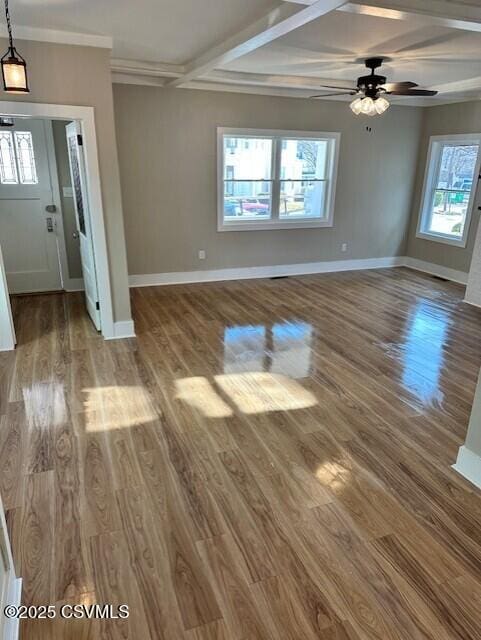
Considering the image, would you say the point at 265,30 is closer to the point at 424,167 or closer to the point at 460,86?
the point at 460,86

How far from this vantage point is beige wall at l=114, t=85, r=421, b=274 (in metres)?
5.69

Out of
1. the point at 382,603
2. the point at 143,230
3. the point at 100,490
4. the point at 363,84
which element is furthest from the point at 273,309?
the point at 382,603

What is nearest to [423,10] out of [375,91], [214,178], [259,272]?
[375,91]

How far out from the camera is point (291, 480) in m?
2.46

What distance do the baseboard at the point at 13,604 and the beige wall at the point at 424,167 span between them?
6576 mm

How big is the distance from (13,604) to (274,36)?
11.9 ft

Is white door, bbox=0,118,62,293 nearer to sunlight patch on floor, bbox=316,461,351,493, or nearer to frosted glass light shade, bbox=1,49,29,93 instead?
frosted glass light shade, bbox=1,49,29,93

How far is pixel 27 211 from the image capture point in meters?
5.46

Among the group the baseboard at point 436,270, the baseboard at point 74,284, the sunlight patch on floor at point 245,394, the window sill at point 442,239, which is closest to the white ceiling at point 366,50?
the window sill at point 442,239

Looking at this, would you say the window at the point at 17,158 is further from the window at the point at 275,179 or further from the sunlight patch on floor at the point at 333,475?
the sunlight patch on floor at the point at 333,475

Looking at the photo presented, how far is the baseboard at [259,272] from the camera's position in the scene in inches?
245

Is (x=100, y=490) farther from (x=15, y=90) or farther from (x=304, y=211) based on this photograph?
(x=304, y=211)

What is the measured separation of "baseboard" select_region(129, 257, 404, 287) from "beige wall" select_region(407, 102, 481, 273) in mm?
503

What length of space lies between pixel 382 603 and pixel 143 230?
16.9ft
